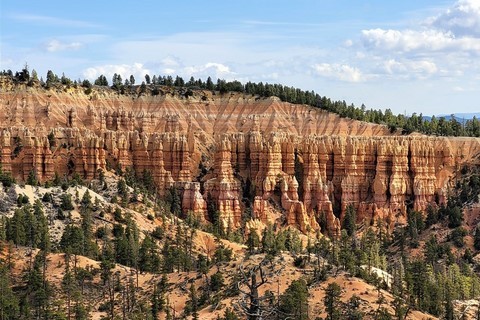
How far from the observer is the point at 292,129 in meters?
178

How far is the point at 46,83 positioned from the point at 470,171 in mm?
89175

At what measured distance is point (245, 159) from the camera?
168 metres

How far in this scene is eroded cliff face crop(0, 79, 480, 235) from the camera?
6107 inches

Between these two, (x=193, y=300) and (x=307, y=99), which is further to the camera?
(x=307, y=99)

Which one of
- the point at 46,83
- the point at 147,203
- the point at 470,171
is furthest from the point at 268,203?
the point at 46,83

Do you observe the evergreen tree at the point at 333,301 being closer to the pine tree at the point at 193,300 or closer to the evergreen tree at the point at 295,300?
the evergreen tree at the point at 295,300

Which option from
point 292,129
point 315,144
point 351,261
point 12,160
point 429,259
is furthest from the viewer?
point 292,129

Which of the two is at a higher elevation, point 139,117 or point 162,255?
point 139,117

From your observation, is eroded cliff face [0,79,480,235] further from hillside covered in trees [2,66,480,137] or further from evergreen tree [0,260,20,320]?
evergreen tree [0,260,20,320]

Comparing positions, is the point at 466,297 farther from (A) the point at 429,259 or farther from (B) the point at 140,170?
(B) the point at 140,170

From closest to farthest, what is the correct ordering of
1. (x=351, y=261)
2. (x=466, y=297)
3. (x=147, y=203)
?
(x=351, y=261), (x=466, y=297), (x=147, y=203)

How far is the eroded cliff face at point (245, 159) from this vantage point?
6107 inches

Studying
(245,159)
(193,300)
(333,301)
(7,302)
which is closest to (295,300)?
(333,301)

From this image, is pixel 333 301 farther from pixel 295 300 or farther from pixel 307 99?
pixel 307 99
